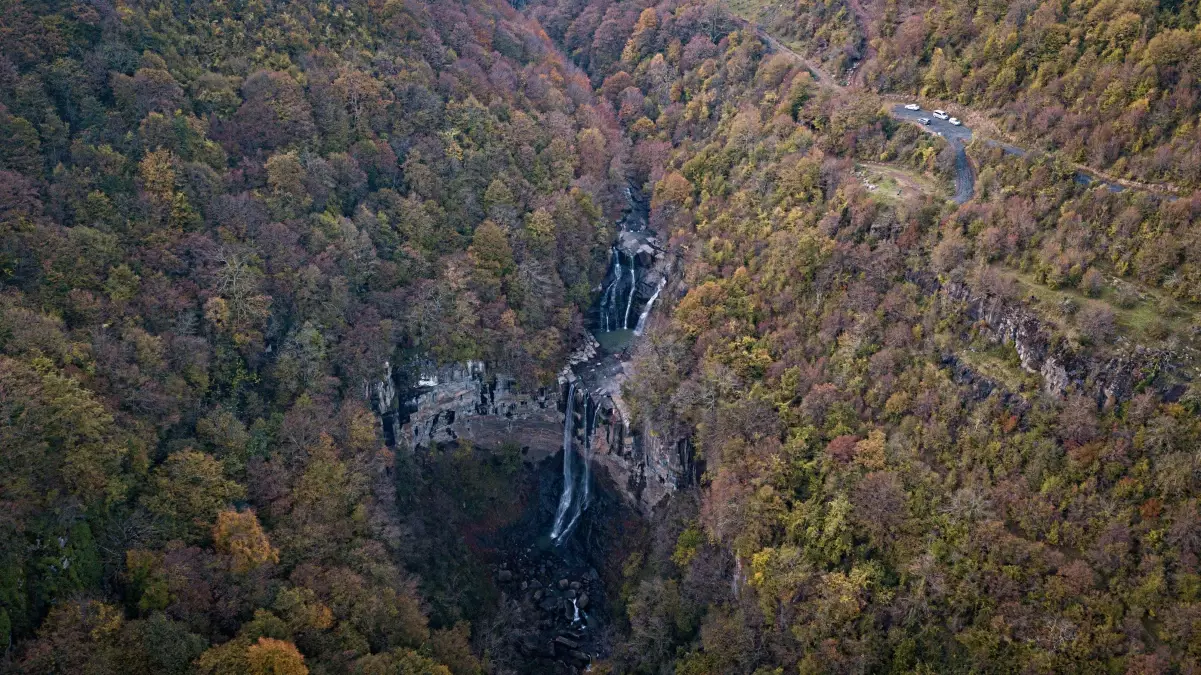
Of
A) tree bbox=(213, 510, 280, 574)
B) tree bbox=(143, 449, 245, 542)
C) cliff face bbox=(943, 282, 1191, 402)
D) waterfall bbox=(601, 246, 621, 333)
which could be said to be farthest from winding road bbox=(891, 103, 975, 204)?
tree bbox=(143, 449, 245, 542)

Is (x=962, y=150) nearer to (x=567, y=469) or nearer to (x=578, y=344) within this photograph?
(x=578, y=344)

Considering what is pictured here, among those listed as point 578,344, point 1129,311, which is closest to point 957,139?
point 1129,311

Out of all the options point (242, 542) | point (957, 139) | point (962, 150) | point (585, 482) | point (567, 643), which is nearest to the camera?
point (242, 542)

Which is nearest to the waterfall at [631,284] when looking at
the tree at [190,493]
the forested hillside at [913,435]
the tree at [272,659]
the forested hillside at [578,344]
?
the forested hillside at [578,344]

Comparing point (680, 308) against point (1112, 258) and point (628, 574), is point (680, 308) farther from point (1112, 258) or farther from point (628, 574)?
point (1112, 258)

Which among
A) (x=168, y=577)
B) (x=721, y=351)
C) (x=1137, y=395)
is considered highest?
(x=1137, y=395)

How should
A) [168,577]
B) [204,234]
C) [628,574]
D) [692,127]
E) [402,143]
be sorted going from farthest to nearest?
[692,127] → [402,143] → [628,574] → [204,234] → [168,577]

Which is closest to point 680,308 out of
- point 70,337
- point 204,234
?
point 204,234
